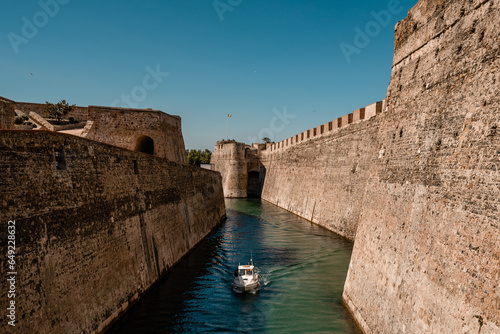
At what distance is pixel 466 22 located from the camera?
222 inches

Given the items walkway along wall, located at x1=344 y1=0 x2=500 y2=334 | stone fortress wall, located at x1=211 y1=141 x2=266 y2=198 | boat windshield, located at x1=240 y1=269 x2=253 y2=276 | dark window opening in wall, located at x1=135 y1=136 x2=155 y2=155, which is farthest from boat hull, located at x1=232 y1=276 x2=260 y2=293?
stone fortress wall, located at x1=211 y1=141 x2=266 y2=198

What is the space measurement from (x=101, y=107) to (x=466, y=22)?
15037 millimetres

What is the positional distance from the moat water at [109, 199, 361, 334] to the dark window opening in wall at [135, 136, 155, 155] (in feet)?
20.0

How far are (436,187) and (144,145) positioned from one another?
1595 centimetres

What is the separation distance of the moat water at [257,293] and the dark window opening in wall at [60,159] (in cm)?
369

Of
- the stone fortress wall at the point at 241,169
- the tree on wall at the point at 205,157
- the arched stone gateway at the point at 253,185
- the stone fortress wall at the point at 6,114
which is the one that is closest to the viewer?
the stone fortress wall at the point at 6,114

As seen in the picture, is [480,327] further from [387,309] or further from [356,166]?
[356,166]

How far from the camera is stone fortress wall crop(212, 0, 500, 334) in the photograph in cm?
454

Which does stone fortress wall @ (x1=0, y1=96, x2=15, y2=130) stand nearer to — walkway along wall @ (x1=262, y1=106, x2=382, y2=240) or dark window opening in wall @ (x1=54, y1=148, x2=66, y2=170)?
dark window opening in wall @ (x1=54, y1=148, x2=66, y2=170)

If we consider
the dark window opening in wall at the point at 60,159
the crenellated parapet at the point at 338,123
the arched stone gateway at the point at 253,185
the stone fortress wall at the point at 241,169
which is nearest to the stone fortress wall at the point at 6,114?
the dark window opening in wall at the point at 60,159

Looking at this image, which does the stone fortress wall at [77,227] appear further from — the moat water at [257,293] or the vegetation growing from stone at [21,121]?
the vegetation growing from stone at [21,121]

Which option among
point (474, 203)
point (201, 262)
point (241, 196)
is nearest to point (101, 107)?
point (201, 262)

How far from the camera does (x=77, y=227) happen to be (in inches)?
261

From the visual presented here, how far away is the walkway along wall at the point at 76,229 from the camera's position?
5.24 meters
